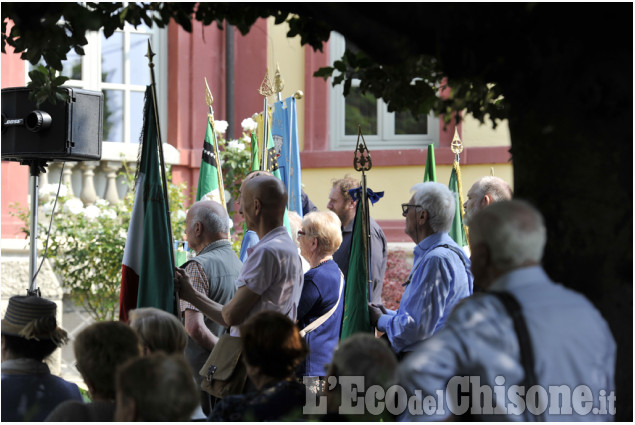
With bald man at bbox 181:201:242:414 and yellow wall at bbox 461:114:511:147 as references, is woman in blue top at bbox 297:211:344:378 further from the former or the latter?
yellow wall at bbox 461:114:511:147

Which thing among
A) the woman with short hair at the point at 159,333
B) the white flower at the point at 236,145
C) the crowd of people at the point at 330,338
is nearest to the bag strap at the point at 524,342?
the crowd of people at the point at 330,338

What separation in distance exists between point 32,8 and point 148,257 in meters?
1.98

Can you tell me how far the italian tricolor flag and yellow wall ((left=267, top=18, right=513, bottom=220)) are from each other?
20.7 ft

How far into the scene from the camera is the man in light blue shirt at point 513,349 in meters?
2.77

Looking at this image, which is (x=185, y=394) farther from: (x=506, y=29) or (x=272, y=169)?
(x=272, y=169)

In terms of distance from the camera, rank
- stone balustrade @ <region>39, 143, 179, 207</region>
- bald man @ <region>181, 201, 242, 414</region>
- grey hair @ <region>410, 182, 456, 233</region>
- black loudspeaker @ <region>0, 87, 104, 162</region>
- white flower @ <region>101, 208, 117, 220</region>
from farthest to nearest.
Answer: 1. stone balustrade @ <region>39, 143, 179, 207</region>
2. white flower @ <region>101, 208, 117, 220</region>
3. black loudspeaker @ <region>0, 87, 104, 162</region>
4. bald man @ <region>181, 201, 242, 414</region>
5. grey hair @ <region>410, 182, 456, 233</region>

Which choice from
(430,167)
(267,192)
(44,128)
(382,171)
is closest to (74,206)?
(44,128)

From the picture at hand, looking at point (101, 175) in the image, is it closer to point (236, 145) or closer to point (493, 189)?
point (236, 145)

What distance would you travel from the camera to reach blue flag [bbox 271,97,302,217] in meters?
8.91

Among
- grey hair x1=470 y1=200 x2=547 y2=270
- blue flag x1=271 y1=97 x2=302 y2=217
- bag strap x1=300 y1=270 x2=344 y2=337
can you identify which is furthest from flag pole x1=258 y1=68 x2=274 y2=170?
grey hair x1=470 y1=200 x2=547 y2=270

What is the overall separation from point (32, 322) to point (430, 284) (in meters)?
1.83

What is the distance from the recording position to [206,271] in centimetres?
546

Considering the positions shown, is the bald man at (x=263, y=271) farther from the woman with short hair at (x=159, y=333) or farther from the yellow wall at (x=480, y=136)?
the yellow wall at (x=480, y=136)

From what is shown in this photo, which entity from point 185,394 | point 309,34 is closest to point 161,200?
point 309,34
